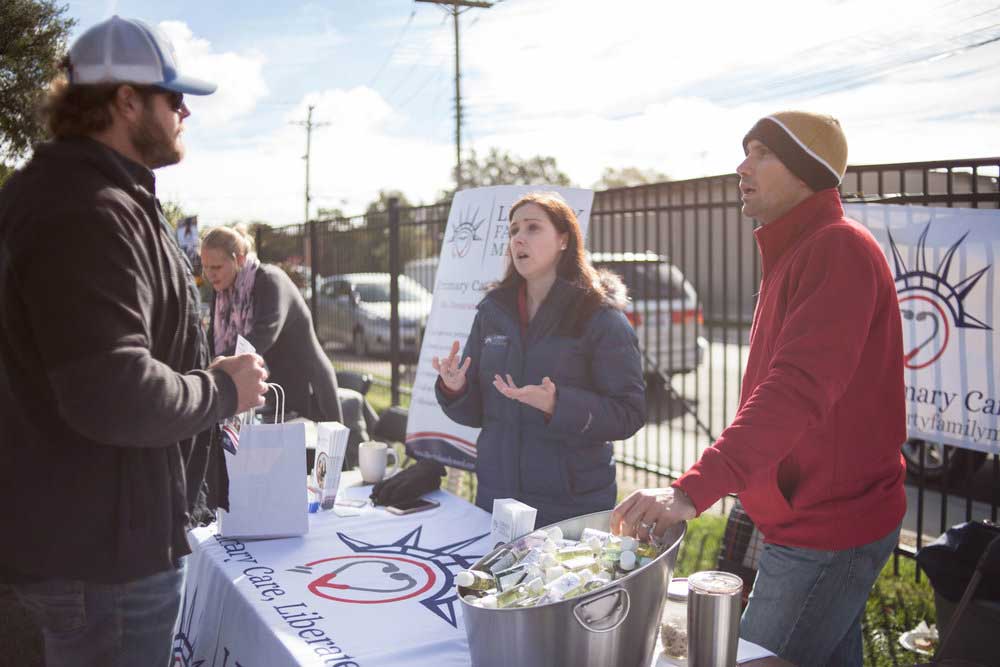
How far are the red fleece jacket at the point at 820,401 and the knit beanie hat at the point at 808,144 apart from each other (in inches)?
1.8

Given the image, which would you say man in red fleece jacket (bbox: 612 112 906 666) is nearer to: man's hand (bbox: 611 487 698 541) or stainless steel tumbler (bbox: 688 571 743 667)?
man's hand (bbox: 611 487 698 541)

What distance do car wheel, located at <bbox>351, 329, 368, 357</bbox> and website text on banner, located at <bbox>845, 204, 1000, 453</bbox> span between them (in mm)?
7670

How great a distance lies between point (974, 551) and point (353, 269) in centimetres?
800

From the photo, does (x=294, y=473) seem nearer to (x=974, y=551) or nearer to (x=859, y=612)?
(x=859, y=612)

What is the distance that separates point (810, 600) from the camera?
172 centimetres

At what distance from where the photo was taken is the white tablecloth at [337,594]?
5.58 ft

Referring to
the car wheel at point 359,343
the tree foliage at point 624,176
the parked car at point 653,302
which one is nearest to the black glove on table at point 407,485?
the parked car at point 653,302

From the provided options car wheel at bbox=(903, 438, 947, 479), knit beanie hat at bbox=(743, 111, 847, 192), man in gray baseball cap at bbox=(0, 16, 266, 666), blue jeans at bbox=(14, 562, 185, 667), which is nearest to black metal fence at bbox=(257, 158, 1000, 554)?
car wheel at bbox=(903, 438, 947, 479)

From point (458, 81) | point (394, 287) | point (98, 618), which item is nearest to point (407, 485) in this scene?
point (98, 618)

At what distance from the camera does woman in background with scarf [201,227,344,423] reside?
428 centimetres

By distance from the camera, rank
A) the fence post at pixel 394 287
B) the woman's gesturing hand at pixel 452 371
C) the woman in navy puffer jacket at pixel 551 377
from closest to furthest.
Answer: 1. the woman in navy puffer jacket at pixel 551 377
2. the woman's gesturing hand at pixel 452 371
3. the fence post at pixel 394 287

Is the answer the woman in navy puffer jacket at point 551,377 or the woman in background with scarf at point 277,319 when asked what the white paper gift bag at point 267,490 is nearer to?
the woman in navy puffer jacket at point 551,377

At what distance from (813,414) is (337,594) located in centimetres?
117

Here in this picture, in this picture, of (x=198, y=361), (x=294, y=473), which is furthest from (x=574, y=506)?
(x=198, y=361)
